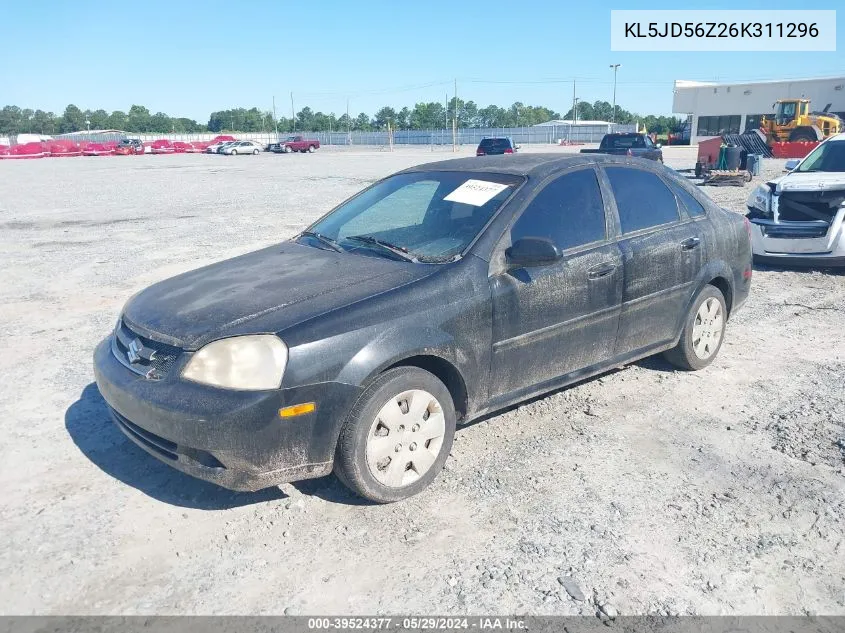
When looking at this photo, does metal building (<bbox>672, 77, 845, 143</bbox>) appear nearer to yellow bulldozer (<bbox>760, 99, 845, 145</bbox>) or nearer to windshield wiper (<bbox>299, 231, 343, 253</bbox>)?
yellow bulldozer (<bbox>760, 99, 845, 145</bbox>)

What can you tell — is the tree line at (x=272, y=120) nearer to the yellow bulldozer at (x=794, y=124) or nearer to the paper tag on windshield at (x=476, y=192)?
the yellow bulldozer at (x=794, y=124)

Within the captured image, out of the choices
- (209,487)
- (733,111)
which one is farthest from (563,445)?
(733,111)

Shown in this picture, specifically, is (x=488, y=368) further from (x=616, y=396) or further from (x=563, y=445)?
(x=616, y=396)

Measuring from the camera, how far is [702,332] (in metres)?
5.12

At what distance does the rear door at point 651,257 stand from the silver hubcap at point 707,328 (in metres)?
0.30

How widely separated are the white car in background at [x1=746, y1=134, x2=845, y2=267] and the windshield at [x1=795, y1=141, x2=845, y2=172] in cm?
12

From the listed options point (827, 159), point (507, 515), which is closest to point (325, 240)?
point (507, 515)

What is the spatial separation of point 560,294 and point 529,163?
0.94 m

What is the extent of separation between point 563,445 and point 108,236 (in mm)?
10242

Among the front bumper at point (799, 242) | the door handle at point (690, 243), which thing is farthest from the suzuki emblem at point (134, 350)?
the front bumper at point (799, 242)

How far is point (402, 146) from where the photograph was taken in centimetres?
7600

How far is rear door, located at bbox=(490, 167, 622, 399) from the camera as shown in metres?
3.78

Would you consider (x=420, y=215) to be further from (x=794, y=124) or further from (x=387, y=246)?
(x=794, y=124)

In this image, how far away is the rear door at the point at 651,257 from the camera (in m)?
4.43
